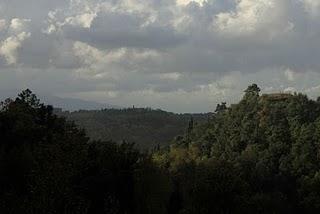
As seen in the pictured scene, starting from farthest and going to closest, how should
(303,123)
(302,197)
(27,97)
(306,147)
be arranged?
(303,123), (306,147), (302,197), (27,97)

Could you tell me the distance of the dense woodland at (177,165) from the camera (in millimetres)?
30844

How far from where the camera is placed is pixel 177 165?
10531 cm

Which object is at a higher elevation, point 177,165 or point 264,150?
point 264,150

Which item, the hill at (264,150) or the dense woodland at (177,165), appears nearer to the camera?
the dense woodland at (177,165)

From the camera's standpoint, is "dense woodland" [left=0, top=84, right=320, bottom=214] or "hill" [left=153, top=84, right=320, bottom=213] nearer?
"dense woodland" [left=0, top=84, right=320, bottom=214]

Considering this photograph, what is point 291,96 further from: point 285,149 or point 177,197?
point 177,197

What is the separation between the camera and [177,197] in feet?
221

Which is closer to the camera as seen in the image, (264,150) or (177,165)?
(177,165)

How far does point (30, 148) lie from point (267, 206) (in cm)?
3384

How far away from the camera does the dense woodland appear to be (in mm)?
30844

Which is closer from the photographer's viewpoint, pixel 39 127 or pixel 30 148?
pixel 30 148

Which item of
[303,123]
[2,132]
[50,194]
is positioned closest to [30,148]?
[2,132]

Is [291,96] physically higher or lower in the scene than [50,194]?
higher

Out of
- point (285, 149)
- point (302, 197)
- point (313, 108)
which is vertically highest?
point (313, 108)
